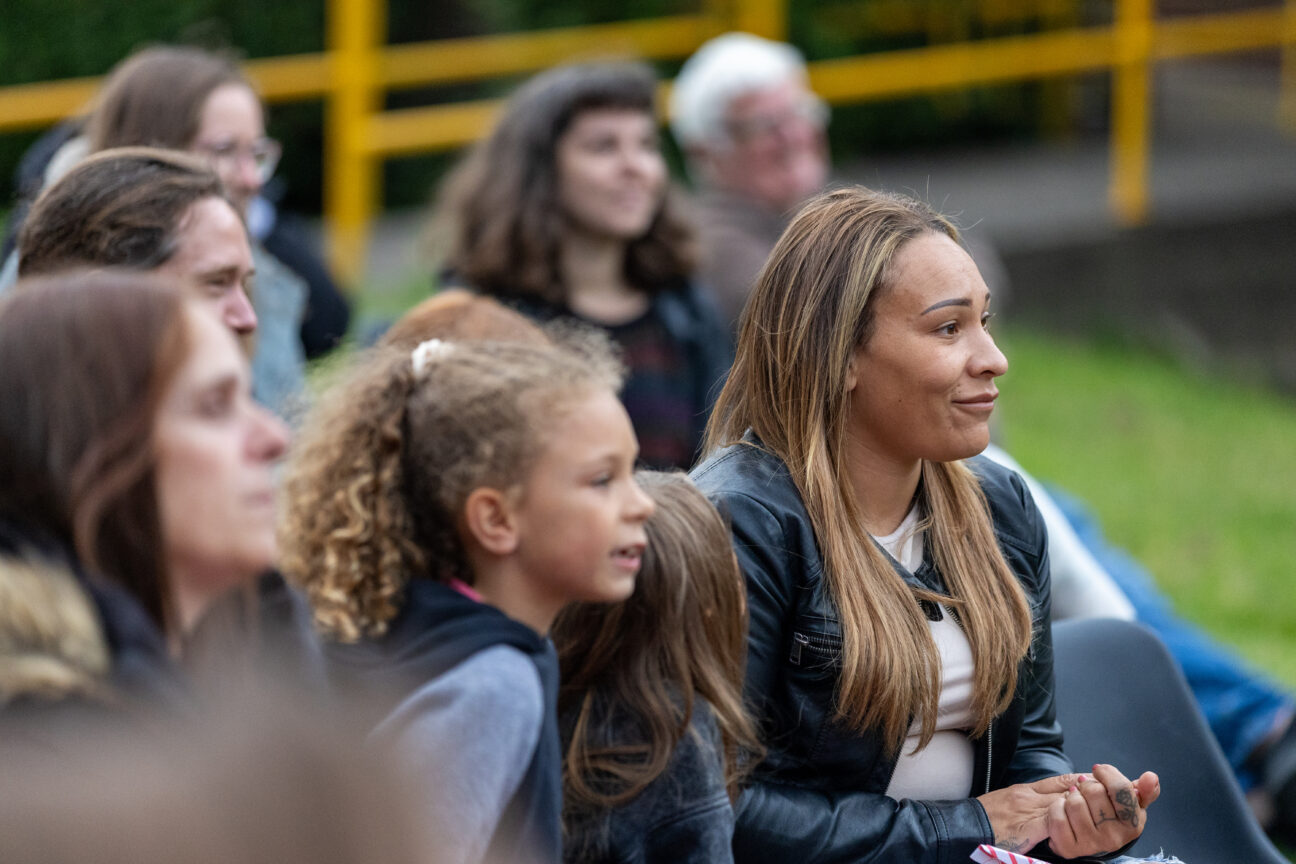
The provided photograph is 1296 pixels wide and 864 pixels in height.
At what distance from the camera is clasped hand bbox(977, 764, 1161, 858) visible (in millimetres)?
2162

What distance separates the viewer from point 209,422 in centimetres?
151

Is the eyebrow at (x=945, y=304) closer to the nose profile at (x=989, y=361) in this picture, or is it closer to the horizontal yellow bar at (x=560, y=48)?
the nose profile at (x=989, y=361)

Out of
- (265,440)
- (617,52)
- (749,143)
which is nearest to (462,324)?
(265,440)

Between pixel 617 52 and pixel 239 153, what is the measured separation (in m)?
4.12

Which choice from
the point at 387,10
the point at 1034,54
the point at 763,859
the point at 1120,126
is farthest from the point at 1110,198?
the point at 763,859

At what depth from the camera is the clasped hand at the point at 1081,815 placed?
216cm

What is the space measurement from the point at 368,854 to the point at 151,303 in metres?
0.63

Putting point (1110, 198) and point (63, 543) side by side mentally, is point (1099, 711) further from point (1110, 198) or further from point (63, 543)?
point (1110, 198)

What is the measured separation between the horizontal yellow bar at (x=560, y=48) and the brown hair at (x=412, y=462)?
5408 millimetres

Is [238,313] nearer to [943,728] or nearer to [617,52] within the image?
[943,728]

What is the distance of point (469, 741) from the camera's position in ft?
5.79

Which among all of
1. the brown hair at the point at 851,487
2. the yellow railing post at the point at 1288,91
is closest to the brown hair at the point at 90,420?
the brown hair at the point at 851,487

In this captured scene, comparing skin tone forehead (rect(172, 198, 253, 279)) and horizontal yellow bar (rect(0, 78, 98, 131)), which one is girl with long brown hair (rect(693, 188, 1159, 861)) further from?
horizontal yellow bar (rect(0, 78, 98, 131))

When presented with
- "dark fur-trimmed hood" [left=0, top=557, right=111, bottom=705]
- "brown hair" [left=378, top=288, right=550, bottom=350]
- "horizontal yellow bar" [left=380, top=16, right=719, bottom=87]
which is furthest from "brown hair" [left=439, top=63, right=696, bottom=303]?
"horizontal yellow bar" [left=380, top=16, right=719, bottom=87]
